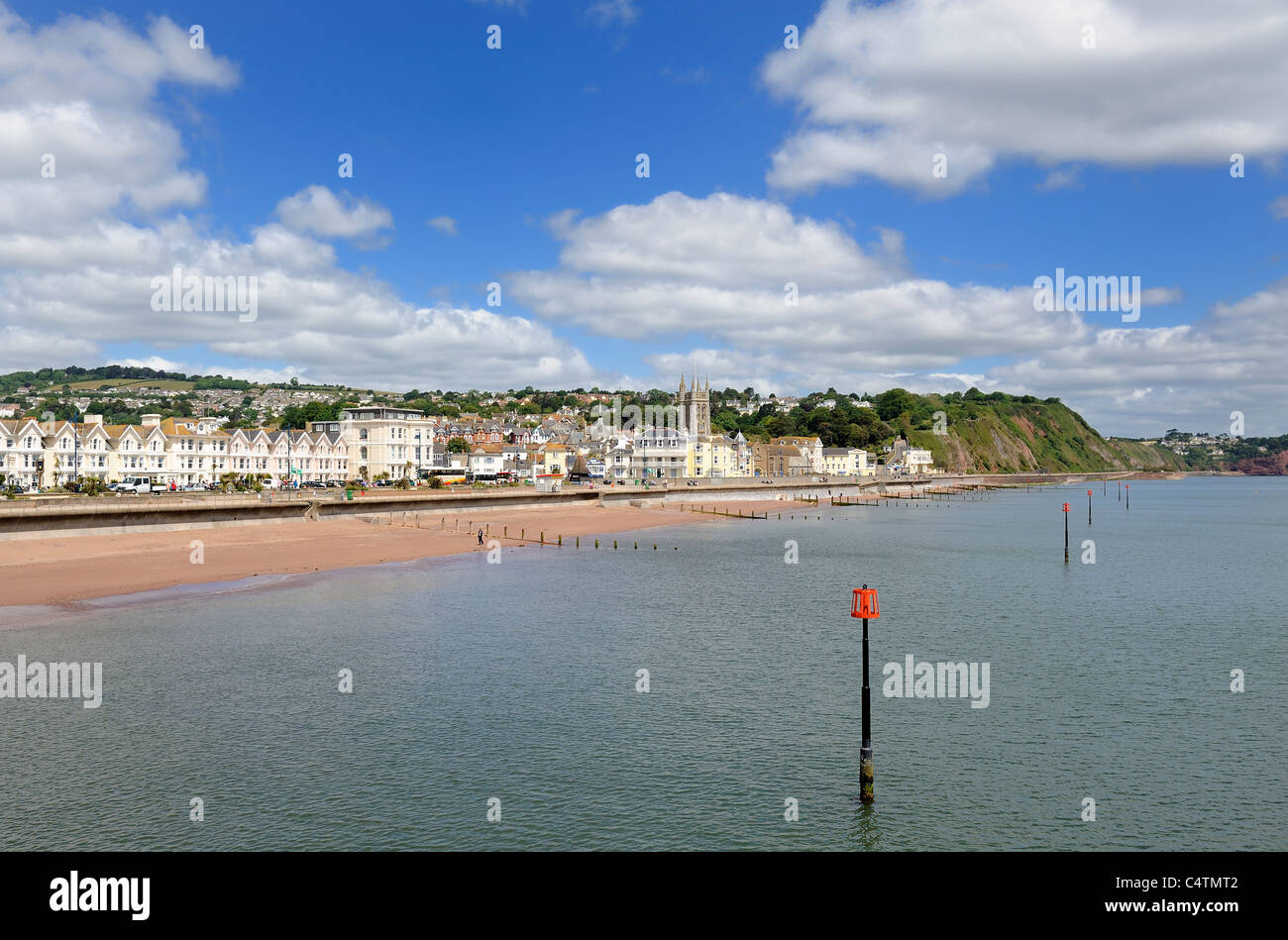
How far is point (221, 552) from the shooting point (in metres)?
56.1

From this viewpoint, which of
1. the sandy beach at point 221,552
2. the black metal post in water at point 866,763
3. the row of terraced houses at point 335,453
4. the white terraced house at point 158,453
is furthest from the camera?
the row of terraced houses at point 335,453

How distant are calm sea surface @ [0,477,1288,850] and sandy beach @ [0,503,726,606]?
728 cm

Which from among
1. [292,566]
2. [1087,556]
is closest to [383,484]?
[292,566]

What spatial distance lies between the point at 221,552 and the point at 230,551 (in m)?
0.57

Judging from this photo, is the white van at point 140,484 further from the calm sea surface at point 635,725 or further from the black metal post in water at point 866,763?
the black metal post in water at point 866,763

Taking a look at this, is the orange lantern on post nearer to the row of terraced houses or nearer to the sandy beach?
the sandy beach

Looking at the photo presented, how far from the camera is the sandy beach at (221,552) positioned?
4312 centimetres

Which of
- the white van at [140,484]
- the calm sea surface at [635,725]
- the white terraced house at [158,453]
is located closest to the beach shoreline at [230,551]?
the calm sea surface at [635,725]

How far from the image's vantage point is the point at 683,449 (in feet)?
528

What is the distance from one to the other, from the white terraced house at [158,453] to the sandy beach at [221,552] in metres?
47.5

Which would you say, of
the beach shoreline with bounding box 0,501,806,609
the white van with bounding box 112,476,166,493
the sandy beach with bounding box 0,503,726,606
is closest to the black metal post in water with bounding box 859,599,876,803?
the beach shoreline with bounding box 0,501,806,609

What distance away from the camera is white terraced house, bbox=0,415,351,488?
9869cm
